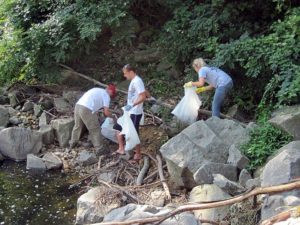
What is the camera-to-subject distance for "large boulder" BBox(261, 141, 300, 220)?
17.6ft

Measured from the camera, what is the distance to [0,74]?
37.1 feet

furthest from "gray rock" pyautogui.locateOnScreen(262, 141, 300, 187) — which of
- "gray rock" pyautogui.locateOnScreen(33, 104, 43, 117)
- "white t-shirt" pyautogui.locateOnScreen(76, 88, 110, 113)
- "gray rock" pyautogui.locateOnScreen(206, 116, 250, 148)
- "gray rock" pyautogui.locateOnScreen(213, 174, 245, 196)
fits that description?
Result: "gray rock" pyautogui.locateOnScreen(33, 104, 43, 117)

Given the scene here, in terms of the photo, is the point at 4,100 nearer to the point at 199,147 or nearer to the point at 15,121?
the point at 15,121

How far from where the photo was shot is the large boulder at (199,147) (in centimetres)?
728

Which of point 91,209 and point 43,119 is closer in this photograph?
point 91,209

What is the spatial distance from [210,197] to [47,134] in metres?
4.40

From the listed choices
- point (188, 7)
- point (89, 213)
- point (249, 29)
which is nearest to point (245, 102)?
point (249, 29)

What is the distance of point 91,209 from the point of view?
6906 mm

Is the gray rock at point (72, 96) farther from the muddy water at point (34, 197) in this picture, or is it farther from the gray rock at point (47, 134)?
the muddy water at point (34, 197)

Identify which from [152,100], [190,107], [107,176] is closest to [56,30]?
[152,100]

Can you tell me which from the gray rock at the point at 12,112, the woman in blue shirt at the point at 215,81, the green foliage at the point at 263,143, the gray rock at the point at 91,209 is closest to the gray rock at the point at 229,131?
the green foliage at the point at 263,143

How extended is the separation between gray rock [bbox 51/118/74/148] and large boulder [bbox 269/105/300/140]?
408 centimetres

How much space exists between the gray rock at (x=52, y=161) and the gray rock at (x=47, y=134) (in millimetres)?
526

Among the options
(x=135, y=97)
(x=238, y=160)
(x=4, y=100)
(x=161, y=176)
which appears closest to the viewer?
(x=238, y=160)
